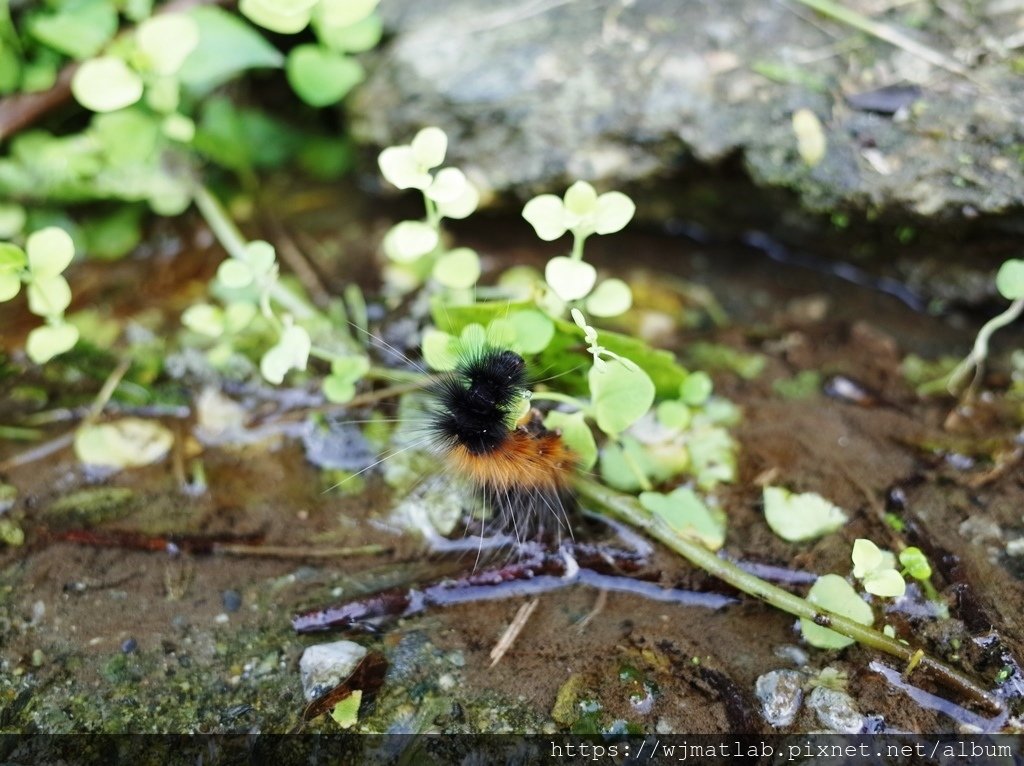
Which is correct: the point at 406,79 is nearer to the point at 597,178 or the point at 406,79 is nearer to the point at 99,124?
the point at 597,178

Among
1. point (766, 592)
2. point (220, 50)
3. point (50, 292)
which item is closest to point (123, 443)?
point (50, 292)

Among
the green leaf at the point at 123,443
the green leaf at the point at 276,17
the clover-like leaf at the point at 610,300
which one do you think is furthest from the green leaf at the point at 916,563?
the green leaf at the point at 276,17

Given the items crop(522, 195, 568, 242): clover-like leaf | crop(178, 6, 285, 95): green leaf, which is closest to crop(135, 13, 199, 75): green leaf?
crop(178, 6, 285, 95): green leaf

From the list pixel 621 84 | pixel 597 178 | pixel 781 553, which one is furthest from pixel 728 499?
pixel 621 84

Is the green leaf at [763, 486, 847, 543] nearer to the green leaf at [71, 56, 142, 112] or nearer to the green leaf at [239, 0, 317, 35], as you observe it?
the green leaf at [239, 0, 317, 35]

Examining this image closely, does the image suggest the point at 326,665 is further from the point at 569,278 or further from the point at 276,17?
the point at 276,17

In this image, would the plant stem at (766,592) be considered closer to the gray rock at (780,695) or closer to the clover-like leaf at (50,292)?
the gray rock at (780,695)
